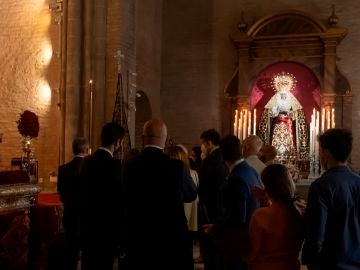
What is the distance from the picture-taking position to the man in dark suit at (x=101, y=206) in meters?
4.92

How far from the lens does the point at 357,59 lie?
13.5 m

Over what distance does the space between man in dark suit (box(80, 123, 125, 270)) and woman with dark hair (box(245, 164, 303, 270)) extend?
5.93 ft

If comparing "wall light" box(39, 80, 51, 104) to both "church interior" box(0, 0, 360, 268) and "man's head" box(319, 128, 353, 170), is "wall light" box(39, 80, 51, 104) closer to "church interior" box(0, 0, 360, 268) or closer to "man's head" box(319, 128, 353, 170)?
"church interior" box(0, 0, 360, 268)

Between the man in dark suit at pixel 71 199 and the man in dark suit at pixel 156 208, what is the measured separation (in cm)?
106

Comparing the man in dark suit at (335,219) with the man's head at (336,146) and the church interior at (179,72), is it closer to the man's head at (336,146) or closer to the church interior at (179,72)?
the man's head at (336,146)

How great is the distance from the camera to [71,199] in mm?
5402

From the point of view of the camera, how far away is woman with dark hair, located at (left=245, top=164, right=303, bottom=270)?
342 cm

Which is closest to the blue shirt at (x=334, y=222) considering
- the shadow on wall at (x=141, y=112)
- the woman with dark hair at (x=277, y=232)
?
the woman with dark hair at (x=277, y=232)

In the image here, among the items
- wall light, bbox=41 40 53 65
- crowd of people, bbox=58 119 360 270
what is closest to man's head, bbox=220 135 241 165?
crowd of people, bbox=58 119 360 270

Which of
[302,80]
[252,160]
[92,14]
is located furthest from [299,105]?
[252,160]

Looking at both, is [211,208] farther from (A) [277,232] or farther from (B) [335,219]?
(B) [335,219]

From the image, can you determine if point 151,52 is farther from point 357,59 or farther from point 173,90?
point 357,59

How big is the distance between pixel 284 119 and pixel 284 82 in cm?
99

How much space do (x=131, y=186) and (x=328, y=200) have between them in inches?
64.3
